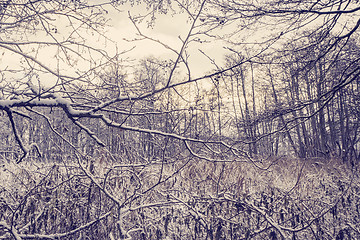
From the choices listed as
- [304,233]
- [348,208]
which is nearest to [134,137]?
[304,233]

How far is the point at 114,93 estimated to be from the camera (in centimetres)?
338

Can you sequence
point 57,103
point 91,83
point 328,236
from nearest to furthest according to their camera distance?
point 57,103, point 91,83, point 328,236

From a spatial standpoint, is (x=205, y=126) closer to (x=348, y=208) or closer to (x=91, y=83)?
(x=91, y=83)

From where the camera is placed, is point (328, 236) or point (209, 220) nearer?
point (328, 236)

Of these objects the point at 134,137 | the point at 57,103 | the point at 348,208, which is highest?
the point at 57,103

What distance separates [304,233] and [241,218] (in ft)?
2.65

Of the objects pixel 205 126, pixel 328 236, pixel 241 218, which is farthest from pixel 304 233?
pixel 205 126

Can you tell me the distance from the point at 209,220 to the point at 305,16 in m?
3.46

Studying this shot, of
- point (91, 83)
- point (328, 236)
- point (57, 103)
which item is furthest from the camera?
point (328, 236)

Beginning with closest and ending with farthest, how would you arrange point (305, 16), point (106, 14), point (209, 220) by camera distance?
1. point (209, 220)
2. point (106, 14)
3. point (305, 16)

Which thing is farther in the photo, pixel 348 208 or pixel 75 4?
pixel 348 208

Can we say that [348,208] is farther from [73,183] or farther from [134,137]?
[73,183]

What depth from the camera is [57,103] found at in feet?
8.20

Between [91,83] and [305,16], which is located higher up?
[305,16]
